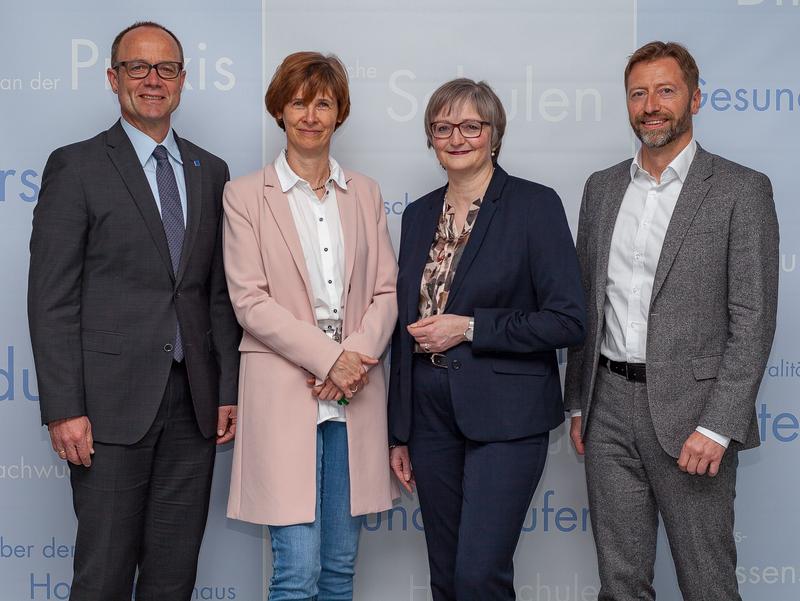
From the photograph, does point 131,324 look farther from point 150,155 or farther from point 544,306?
point 544,306

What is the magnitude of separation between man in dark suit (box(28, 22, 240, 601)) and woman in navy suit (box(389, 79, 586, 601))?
2.00 feet

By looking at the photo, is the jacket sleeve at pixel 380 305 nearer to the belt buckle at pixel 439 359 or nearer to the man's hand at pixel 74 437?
the belt buckle at pixel 439 359

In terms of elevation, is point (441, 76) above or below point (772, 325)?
above

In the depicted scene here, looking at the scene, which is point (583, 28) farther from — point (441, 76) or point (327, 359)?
point (327, 359)

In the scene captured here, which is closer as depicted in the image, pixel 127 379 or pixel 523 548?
pixel 127 379

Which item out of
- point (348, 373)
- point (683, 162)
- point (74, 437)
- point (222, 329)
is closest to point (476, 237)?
point (348, 373)

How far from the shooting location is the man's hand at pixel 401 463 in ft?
7.81

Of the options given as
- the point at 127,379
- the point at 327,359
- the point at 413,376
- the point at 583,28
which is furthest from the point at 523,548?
the point at 583,28

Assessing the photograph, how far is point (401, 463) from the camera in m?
2.39

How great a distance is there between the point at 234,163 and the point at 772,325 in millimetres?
1897

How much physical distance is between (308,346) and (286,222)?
0.37 meters

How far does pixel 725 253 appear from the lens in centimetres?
208

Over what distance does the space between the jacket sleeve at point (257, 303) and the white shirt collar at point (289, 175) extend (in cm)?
8

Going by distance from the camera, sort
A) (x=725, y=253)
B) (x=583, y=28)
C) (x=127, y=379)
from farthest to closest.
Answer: (x=583, y=28) < (x=127, y=379) < (x=725, y=253)
